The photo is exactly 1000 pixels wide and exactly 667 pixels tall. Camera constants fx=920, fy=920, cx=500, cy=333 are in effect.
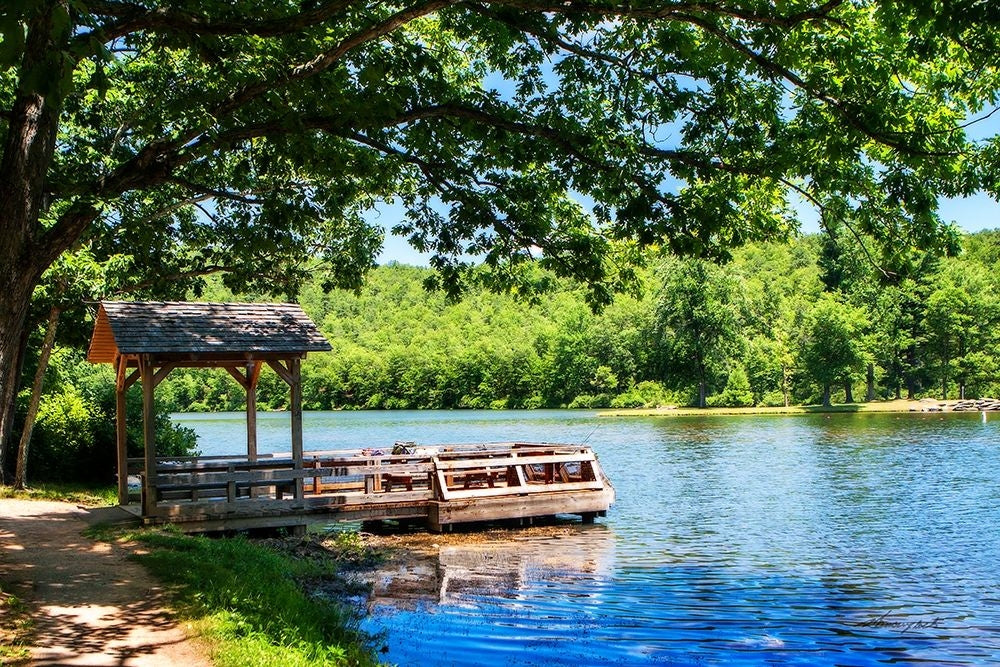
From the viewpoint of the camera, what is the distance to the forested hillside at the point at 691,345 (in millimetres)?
79688

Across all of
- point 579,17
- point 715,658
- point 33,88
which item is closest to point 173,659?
point 33,88

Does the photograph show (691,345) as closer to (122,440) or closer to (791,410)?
(791,410)

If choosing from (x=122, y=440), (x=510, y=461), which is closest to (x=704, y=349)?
(x=510, y=461)

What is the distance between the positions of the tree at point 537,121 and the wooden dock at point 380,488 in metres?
4.33

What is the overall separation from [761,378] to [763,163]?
81.7m

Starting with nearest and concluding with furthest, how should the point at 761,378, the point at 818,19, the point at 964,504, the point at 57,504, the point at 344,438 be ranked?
the point at 818,19 → the point at 57,504 → the point at 964,504 → the point at 344,438 → the point at 761,378

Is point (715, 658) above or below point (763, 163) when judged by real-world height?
below

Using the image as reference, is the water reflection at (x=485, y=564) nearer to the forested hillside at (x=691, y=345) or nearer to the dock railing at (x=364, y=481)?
the dock railing at (x=364, y=481)

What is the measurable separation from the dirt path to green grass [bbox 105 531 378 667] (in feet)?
0.84

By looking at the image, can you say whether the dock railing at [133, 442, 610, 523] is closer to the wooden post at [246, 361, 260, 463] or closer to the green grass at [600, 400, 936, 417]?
the wooden post at [246, 361, 260, 463]

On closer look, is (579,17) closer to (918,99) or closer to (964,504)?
(918,99)

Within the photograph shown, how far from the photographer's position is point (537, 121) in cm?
1199

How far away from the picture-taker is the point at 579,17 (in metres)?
9.74

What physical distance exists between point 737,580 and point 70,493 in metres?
14.2
